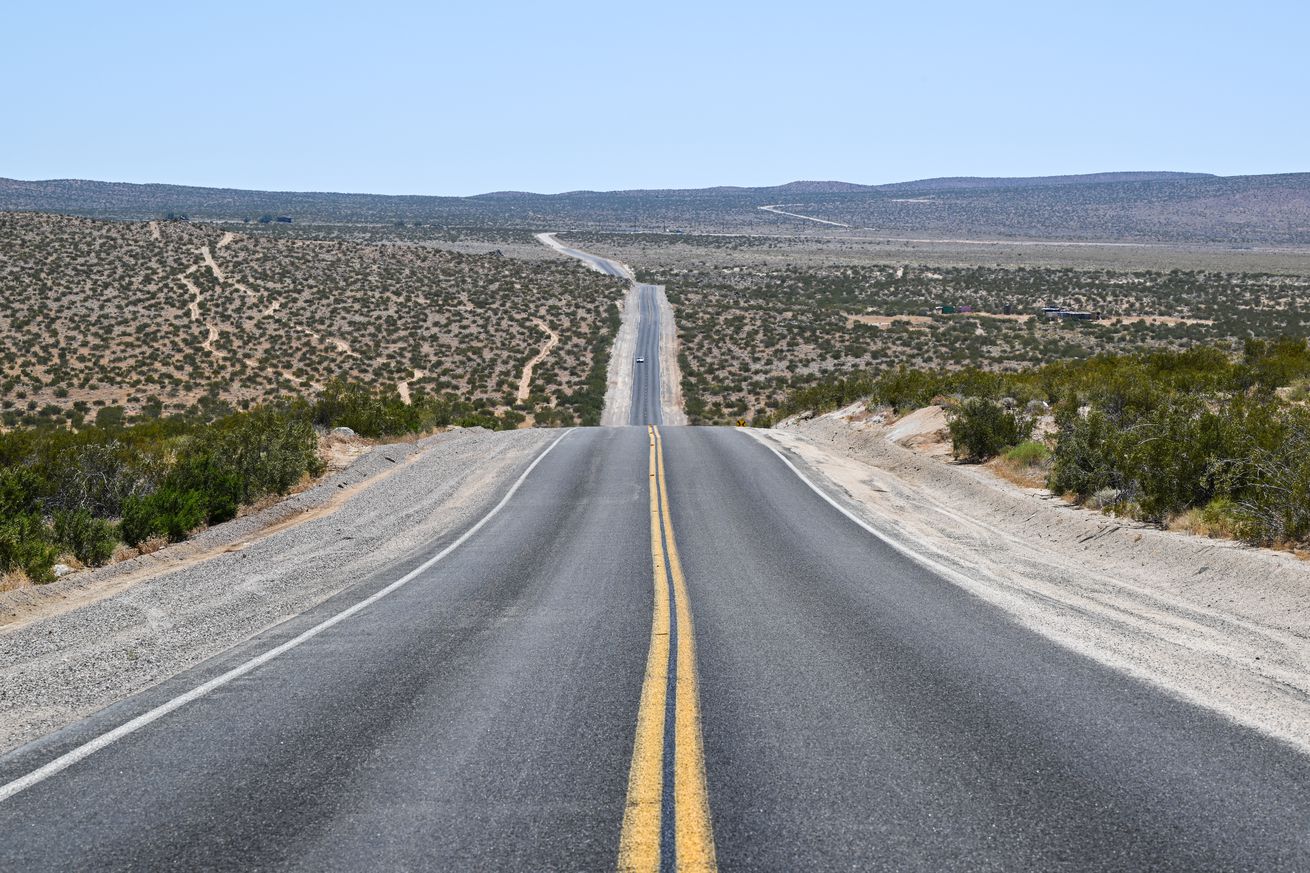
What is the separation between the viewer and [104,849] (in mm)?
4684

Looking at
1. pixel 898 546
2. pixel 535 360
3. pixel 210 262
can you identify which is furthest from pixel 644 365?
pixel 898 546

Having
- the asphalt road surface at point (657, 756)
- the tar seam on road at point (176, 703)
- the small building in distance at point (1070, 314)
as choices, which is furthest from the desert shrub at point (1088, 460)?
the small building in distance at point (1070, 314)

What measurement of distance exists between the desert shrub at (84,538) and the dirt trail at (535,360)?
4009 centimetres

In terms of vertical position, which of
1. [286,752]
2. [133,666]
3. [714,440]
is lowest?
[714,440]

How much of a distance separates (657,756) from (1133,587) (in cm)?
786

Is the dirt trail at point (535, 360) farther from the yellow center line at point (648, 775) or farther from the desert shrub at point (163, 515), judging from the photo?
the yellow center line at point (648, 775)

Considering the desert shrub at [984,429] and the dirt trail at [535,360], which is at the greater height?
the desert shrub at [984,429]

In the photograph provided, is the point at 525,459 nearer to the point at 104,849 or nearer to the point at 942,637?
the point at 942,637

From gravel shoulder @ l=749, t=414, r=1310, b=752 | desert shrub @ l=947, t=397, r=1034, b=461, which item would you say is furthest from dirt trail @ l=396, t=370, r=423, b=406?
gravel shoulder @ l=749, t=414, r=1310, b=752

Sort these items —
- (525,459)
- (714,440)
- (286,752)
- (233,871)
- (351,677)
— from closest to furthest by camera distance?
(233,871), (286,752), (351,677), (525,459), (714,440)

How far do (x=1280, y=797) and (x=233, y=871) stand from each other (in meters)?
4.92

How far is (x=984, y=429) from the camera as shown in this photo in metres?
22.8

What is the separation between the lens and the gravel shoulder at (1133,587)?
7387 millimetres

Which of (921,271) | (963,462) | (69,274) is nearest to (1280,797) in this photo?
(963,462)
